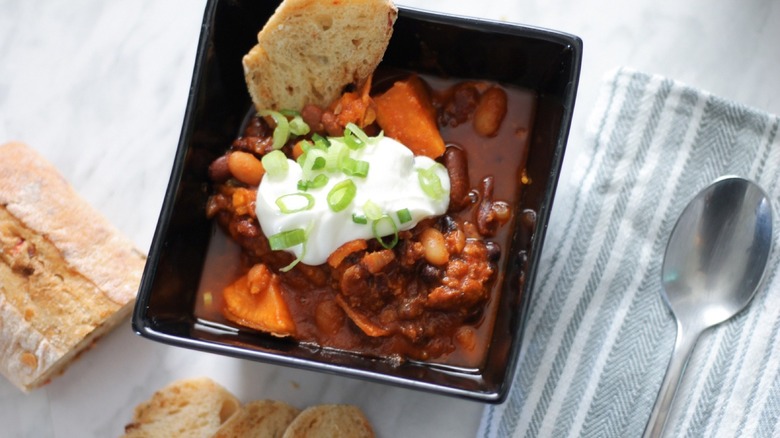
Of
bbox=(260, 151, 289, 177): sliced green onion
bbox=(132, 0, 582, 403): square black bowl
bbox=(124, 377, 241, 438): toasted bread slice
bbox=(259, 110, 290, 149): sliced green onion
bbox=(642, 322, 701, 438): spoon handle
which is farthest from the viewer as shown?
bbox=(124, 377, 241, 438): toasted bread slice

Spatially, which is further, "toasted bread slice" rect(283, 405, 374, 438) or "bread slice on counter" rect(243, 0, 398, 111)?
"toasted bread slice" rect(283, 405, 374, 438)

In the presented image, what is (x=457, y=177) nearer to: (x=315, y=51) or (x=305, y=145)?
(x=305, y=145)

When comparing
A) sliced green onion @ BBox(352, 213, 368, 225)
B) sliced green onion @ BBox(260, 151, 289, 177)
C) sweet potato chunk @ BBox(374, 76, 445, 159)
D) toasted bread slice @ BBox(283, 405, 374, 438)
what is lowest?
toasted bread slice @ BBox(283, 405, 374, 438)

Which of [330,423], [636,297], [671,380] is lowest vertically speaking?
[330,423]

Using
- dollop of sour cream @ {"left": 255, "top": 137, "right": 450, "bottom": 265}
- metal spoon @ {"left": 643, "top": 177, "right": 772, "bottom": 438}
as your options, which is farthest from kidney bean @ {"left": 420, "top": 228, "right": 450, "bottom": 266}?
metal spoon @ {"left": 643, "top": 177, "right": 772, "bottom": 438}

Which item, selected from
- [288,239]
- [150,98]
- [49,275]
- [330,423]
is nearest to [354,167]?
[288,239]

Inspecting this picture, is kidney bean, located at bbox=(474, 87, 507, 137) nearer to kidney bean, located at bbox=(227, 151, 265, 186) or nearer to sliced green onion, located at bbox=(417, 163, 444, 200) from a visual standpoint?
sliced green onion, located at bbox=(417, 163, 444, 200)

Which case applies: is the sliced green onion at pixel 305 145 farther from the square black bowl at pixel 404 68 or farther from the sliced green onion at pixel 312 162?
the square black bowl at pixel 404 68
